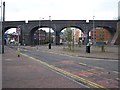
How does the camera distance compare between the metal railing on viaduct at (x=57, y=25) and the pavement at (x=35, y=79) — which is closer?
the pavement at (x=35, y=79)

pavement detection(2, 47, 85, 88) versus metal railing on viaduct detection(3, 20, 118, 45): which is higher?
metal railing on viaduct detection(3, 20, 118, 45)

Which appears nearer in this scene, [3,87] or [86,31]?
[3,87]

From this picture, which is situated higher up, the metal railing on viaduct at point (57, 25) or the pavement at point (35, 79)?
the metal railing on viaduct at point (57, 25)

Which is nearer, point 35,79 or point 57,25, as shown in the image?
point 35,79

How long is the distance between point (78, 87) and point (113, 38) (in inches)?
3934

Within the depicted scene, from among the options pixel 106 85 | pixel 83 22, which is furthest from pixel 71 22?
pixel 106 85

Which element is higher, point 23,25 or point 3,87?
point 23,25

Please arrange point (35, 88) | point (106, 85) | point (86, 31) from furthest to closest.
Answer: point (86, 31) → point (106, 85) → point (35, 88)

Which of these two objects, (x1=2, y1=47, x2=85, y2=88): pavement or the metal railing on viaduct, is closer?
(x1=2, y1=47, x2=85, y2=88): pavement

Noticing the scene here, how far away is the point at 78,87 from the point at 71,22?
9941cm

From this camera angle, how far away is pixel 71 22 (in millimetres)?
110125

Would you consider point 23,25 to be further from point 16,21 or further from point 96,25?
point 96,25

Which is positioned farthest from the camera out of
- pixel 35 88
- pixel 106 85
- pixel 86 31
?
pixel 86 31

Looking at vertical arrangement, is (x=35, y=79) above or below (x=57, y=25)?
below
